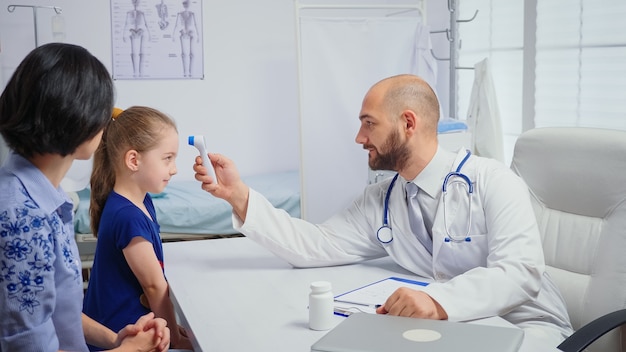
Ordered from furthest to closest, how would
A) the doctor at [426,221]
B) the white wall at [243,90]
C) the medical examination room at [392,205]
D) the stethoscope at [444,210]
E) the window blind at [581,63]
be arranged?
the white wall at [243,90]
the window blind at [581,63]
the stethoscope at [444,210]
the doctor at [426,221]
the medical examination room at [392,205]

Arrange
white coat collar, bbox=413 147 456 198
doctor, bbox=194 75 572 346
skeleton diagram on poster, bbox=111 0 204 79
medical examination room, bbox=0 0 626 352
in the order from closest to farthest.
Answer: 1. medical examination room, bbox=0 0 626 352
2. doctor, bbox=194 75 572 346
3. white coat collar, bbox=413 147 456 198
4. skeleton diagram on poster, bbox=111 0 204 79

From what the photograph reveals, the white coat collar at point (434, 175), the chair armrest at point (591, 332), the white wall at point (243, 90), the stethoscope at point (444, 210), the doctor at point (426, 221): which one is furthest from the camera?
the white wall at point (243, 90)

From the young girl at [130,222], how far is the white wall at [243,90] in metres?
2.81

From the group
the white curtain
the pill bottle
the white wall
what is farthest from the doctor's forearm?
the white wall


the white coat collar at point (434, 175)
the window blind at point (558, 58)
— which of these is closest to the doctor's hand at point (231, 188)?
the white coat collar at point (434, 175)

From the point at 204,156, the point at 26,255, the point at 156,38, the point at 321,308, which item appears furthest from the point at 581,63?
the point at 26,255

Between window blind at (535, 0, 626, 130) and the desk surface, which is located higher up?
window blind at (535, 0, 626, 130)

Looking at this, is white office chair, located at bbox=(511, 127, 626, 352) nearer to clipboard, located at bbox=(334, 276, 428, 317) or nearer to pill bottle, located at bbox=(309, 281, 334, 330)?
clipboard, located at bbox=(334, 276, 428, 317)

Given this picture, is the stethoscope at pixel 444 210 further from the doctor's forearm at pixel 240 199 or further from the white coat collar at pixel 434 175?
the doctor's forearm at pixel 240 199

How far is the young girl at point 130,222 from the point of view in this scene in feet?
5.79

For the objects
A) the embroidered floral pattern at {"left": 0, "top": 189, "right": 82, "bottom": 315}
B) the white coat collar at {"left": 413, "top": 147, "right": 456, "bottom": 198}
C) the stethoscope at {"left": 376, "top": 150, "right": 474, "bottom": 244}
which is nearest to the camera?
the embroidered floral pattern at {"left": 0, "top": 189, "right": 82, "bottom": 315}

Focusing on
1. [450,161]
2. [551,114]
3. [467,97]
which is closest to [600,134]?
[450,161]

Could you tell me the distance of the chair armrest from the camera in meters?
1.53

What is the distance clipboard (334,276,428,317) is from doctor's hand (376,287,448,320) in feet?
0.23
